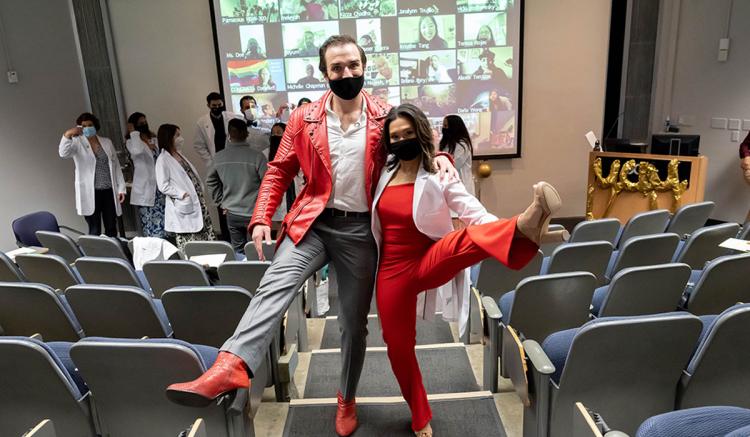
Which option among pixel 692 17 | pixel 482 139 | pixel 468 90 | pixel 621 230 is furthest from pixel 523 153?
pixel 621 230

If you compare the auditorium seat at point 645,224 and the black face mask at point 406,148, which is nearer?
the black face mask at point 406,148

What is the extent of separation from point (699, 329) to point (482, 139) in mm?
5210

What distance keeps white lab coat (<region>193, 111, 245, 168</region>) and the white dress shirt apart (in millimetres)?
4574

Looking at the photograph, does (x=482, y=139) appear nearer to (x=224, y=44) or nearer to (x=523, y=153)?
(x=523, y=153)

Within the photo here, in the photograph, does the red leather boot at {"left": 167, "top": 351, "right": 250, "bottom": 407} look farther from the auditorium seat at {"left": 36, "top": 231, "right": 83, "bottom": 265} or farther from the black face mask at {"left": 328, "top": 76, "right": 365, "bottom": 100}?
the auditorium seat at {"left": 36, "top": 231, "right": 83, "bottom": 265}

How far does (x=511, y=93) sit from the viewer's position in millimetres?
6578

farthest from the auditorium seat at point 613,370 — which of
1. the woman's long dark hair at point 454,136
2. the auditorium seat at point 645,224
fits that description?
the woman's long dark hair at point 454,136

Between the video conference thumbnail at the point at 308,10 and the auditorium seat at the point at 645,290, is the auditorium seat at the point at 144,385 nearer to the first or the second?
the auditorium seat at the point at 645,290

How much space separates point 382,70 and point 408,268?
488 cm

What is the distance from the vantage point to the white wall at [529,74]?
21.0ft

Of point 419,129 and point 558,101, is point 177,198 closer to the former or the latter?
point 419,129

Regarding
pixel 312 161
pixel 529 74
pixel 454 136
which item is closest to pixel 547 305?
pixel 312 161

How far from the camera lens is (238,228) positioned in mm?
4520

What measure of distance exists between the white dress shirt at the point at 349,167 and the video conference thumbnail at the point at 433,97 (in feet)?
15.1
